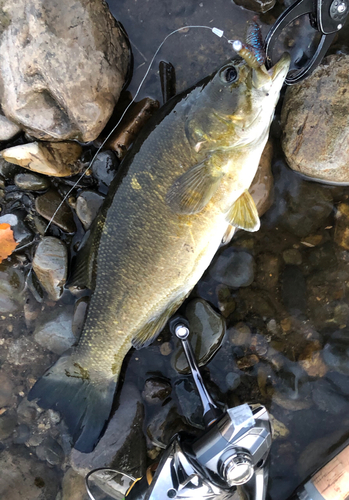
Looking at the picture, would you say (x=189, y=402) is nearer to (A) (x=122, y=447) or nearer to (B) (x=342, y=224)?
(A) (x=122, y=447)

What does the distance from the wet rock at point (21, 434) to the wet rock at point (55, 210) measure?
5.97ft

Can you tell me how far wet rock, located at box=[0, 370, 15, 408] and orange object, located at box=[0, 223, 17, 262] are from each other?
108 cm

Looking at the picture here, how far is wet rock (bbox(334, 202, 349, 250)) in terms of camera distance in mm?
2475

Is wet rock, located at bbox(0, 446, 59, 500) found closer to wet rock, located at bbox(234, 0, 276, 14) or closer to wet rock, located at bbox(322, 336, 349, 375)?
wet rock, located at bbox(322, 336, 349, 375)

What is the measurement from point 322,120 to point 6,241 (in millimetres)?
2505

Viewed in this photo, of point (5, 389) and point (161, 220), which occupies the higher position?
point (161, 220)

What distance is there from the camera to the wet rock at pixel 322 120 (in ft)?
7.14

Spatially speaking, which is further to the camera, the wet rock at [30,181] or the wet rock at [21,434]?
the wet rock at [21,434]

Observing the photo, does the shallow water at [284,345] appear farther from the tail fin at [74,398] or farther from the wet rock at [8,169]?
the wet rock at [8,169]

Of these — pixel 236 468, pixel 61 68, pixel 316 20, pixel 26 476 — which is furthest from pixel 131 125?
pixel 26 476

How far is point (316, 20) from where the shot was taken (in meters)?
1.80

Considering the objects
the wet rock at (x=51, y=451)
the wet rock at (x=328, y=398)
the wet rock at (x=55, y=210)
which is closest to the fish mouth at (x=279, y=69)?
the wet rock at (x=55, y=210)

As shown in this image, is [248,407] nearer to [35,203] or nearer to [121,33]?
[35,203]

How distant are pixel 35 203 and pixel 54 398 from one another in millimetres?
1454
